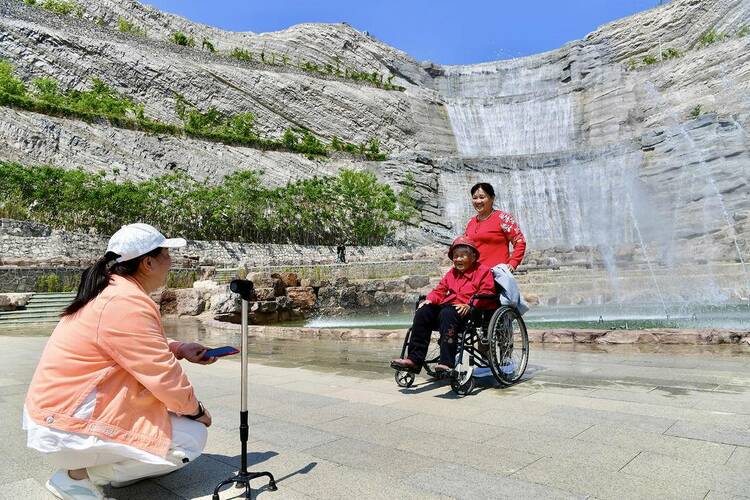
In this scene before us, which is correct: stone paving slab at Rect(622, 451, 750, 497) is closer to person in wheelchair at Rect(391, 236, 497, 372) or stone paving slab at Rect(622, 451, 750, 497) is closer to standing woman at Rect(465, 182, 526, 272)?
person in wheelchair at Rect(391, 236, 497, 372)

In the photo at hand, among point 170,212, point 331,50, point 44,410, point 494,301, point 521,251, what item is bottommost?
Result: point 44,410

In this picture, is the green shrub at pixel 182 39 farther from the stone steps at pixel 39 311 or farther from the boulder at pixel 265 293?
the boulder at pixel 265 293

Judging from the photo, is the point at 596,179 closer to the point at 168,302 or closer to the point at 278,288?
the point at 278,288

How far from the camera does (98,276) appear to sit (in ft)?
8.57

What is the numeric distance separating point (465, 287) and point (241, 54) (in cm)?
6451

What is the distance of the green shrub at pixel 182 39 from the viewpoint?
2500 inches

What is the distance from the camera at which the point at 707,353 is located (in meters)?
6.94

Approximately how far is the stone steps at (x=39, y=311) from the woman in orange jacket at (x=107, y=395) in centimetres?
1553

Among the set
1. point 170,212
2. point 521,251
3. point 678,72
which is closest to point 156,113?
point 170,212

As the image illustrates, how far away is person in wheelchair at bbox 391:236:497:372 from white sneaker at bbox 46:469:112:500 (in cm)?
272

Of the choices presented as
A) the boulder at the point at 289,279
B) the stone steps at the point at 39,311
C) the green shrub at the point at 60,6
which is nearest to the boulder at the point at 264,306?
the boulder at the point at 289,279

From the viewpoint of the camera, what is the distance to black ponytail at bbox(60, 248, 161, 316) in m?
2.58

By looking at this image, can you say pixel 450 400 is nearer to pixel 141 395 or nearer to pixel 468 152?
pixel 141 395

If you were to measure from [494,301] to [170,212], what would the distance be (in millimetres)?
35411
